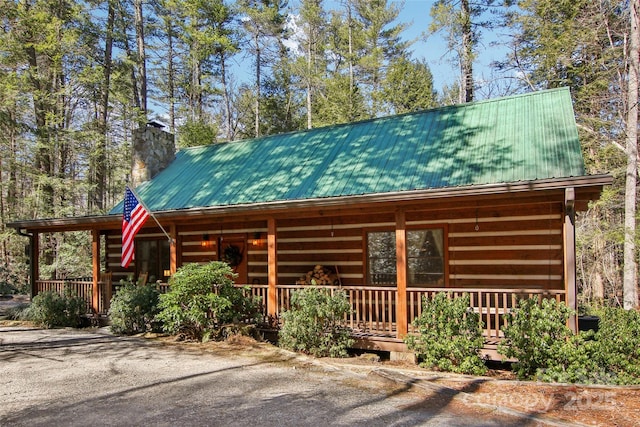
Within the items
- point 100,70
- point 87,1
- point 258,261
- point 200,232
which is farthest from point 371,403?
point 87,1

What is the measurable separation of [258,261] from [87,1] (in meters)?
20.3

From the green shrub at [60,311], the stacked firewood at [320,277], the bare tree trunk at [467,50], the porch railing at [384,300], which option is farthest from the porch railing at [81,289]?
the bare tree trunk at [467,50]

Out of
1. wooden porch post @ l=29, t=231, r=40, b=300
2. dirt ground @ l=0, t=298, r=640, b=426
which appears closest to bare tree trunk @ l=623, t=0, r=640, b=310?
dirt ground @ l=0, t=298, r=640, b=426

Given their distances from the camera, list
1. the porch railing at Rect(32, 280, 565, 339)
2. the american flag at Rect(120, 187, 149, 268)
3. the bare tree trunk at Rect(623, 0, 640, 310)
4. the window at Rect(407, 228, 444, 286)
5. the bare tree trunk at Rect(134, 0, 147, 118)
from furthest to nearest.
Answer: the bare tree trunk at Rect(134, 0, 147, 118), the bare tree trunk at Rect(623, 0, 640, 310), the american flag at Rect(120, 187, 149, 268), the window at Rect(407, 228, 444, 286), the porch railing at Rect(32, 280, 565, 339)

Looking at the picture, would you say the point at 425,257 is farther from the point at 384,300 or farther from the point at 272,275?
the point at 272,275

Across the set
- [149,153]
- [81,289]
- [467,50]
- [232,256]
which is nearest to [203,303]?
[232,256]

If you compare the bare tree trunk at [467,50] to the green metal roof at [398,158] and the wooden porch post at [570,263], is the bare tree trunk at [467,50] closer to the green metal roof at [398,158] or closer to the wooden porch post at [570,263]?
the green metal roof at [398,158]

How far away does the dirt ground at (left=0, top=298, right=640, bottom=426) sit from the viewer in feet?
15.5

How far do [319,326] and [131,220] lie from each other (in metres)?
4.95

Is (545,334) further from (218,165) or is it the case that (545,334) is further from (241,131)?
(241,131)

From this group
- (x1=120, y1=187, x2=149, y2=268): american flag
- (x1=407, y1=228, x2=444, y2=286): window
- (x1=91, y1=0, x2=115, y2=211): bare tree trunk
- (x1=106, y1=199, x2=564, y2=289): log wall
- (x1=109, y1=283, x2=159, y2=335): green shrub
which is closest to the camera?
(x1=106, y1=199, x2=564, y2=289): log wall

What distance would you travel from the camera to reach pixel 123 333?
33.9ft

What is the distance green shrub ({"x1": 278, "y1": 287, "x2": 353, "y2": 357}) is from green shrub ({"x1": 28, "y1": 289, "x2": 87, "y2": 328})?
670 centimetres

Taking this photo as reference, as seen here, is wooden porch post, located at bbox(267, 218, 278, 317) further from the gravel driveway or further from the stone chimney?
the stone chimney
